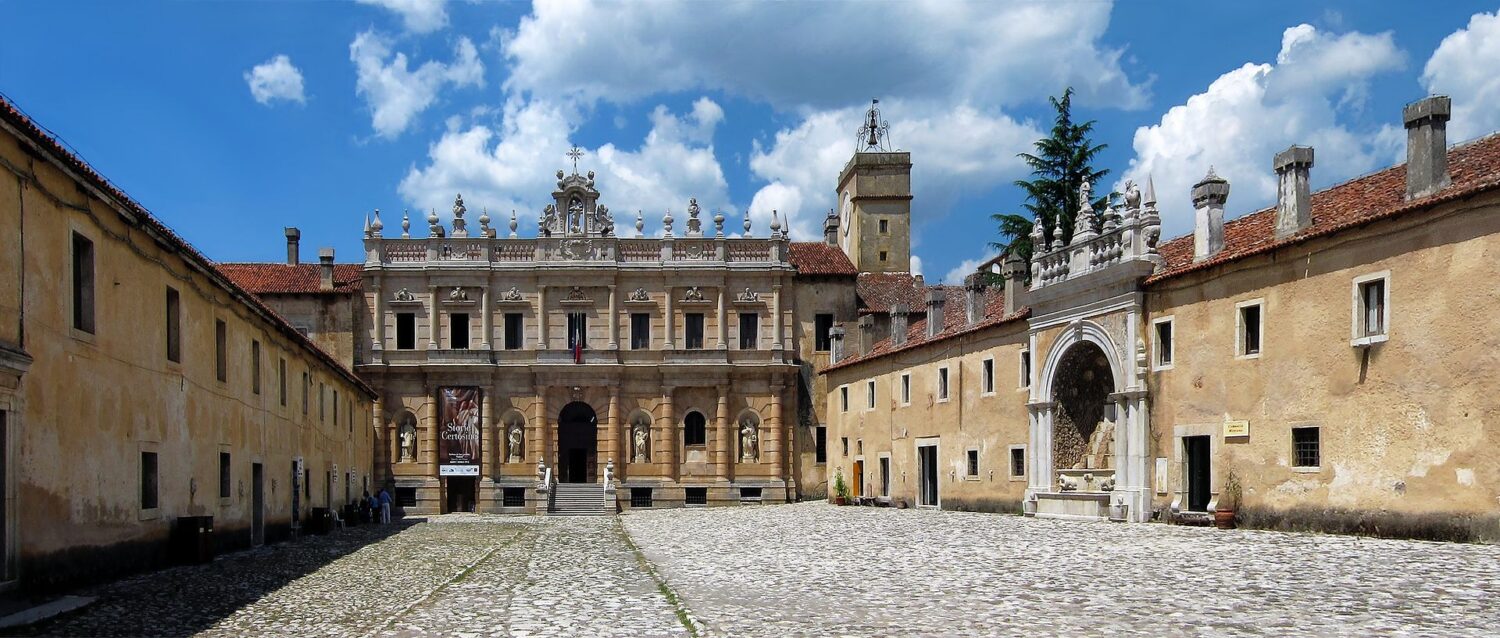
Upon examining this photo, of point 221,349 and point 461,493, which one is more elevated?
point 221,349

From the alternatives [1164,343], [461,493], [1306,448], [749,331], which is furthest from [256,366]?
[749,331]

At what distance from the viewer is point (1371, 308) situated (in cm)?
2069

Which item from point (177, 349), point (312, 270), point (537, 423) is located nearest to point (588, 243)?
point (537, 423)

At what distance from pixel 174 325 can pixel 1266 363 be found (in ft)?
62.7

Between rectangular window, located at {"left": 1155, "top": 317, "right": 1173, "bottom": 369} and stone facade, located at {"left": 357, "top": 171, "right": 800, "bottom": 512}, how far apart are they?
27.7m

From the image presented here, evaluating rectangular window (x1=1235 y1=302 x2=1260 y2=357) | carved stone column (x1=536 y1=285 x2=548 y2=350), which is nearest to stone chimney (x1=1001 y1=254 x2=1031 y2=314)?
rectangular window (x1=1235 y1=302 x2=1260 y2=357)

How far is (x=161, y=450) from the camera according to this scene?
1938 centimetres

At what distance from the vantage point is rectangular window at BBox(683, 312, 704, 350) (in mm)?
53875

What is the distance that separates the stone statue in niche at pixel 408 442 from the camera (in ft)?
172

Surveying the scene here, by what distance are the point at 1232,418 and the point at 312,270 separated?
4295cm

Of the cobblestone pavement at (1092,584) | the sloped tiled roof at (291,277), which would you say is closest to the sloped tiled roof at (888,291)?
the sloped tiled roof at (291,277)

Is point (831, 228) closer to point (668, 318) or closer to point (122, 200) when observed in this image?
point (668, 318)

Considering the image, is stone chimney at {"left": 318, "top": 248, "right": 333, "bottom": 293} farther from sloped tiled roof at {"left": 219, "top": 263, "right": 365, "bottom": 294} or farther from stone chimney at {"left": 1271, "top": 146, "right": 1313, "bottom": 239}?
stone chimney at {"left": 1271, "top": 146, "right": 1313, "bottom": 239}

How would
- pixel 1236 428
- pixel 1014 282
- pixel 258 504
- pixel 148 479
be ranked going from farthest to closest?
pixel 1014 282 < pixel 258 504 < pixel 1236 428 < pixel 148 479
